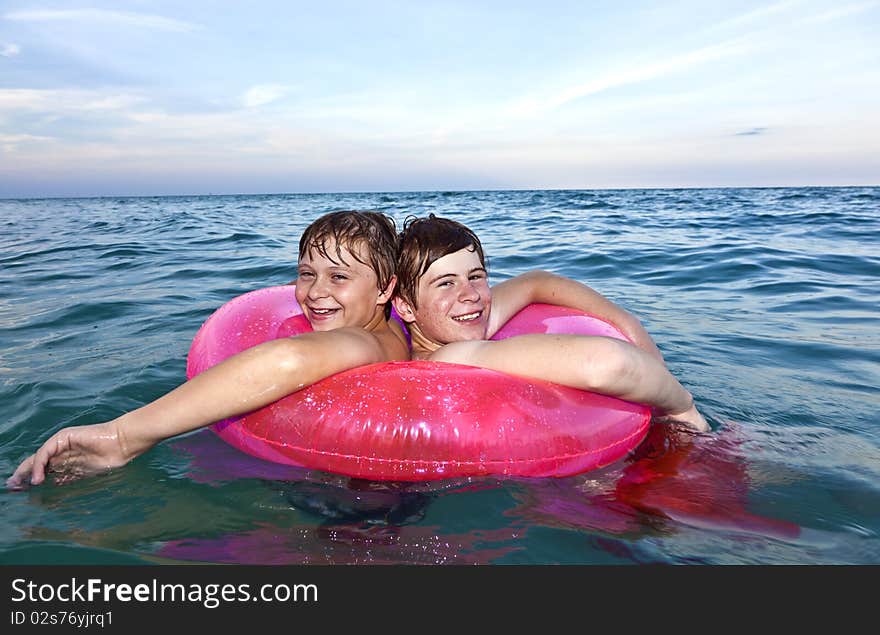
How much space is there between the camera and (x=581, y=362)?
8.59ft

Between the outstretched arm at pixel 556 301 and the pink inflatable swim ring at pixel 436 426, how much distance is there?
2.76 ft

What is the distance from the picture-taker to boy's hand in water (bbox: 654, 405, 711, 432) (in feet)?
10.5

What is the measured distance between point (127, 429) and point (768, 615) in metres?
2.38

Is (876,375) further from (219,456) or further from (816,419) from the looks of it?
(219,456)

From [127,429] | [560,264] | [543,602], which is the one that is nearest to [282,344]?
[127,429]

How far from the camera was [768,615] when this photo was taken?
195 cm

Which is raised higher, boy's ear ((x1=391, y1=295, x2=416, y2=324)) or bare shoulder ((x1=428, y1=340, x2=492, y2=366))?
boy's ear ((x1=391, y1=295, x2=416, y2=324))

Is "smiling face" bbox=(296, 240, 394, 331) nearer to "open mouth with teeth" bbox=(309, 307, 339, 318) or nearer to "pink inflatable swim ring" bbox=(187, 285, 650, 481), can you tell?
"open mouth with teeth" bbox=(309, 307, 339, 318)

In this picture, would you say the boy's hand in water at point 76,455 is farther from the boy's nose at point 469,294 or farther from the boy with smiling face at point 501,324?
the boy's nose at point 469,294

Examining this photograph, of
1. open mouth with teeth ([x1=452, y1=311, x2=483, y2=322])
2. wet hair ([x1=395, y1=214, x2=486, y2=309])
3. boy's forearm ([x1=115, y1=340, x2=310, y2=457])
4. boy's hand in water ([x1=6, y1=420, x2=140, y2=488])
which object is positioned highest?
wet hair ([x1=395, y1=214, x2=486, y2=309])

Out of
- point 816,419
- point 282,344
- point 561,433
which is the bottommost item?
point 816,419

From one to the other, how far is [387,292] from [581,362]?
1112 millimetres

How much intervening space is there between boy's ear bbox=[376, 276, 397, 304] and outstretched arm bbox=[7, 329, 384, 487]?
1.98 feet

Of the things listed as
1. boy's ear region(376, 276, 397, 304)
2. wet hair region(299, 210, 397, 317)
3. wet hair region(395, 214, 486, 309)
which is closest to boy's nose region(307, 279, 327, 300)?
wet hair region(299, 210, 397, 317)
